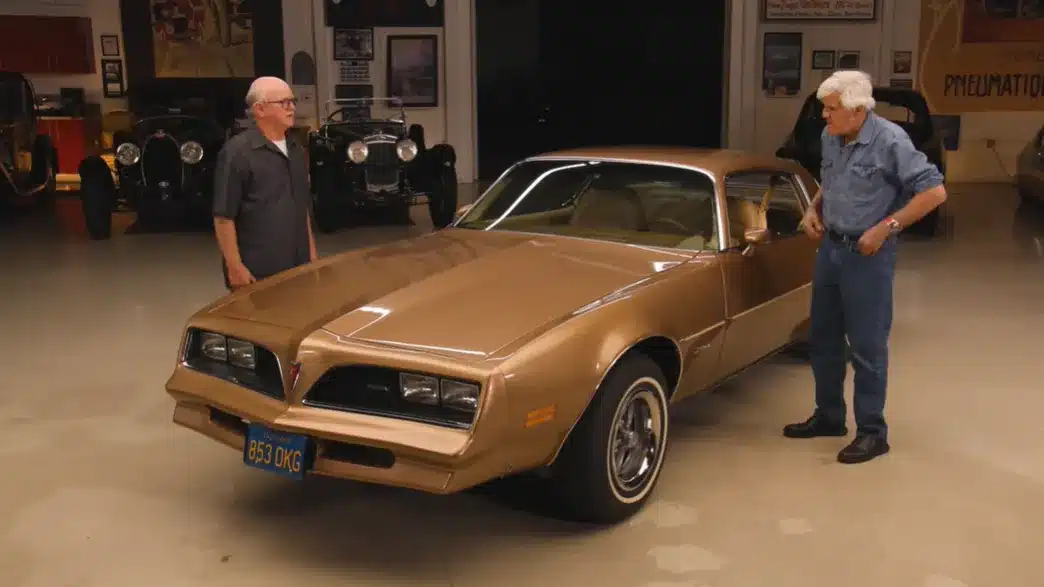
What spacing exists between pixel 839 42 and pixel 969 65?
1740mm

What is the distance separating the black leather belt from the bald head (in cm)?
221

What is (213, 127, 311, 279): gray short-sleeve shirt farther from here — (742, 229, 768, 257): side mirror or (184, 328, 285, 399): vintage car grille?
(742, 229, 768, 257): side mirror

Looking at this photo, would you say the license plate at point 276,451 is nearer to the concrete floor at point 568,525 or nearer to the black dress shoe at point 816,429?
the concrete floor at point 568,525

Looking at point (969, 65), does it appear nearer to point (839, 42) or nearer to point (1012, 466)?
point (839, 42)

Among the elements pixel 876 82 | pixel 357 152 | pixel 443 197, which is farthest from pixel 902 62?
pixel 357 152

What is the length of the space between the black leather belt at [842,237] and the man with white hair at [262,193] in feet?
7.12

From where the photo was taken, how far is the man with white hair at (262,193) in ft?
12.8

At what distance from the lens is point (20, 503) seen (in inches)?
135

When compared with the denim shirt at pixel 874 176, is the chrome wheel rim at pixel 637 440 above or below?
below

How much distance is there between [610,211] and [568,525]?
4.82 ft

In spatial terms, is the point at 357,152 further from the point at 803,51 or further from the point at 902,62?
the point at 902,62

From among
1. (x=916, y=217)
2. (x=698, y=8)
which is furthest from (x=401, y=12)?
(x=916, y=217)

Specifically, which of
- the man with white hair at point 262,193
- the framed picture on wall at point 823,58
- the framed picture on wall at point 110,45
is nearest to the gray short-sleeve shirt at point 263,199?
the man with white hair at point 262,193

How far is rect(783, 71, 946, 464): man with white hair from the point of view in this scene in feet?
11.6
